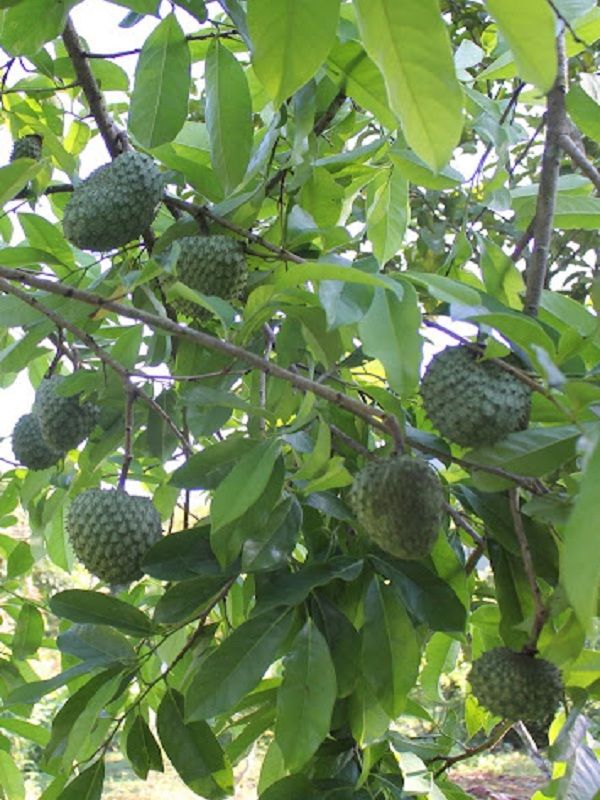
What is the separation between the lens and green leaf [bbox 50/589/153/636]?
1455 mm

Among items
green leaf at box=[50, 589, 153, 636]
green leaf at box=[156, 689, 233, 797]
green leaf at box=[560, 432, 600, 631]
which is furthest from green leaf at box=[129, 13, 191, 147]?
green leaf at box=[560, 432, 600, 631]

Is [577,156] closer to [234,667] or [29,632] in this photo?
[234,667]

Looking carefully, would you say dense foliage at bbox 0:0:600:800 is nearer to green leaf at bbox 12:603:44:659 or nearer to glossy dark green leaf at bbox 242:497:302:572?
glossy dark green leaf at bbox 242:497:302:572

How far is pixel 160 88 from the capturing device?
1424 mm

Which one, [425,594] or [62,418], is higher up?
[62,418]

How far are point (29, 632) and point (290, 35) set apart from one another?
183 cm

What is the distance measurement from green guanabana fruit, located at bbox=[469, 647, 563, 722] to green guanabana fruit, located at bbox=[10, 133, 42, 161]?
1.05 metres

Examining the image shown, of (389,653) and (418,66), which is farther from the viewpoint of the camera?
(389,653)

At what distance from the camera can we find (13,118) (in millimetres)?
2020

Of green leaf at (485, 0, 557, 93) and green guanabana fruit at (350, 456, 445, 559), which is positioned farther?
green guanabana fruit at (350, 456, 445, 559)

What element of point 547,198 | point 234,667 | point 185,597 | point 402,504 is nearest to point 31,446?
point 185,597

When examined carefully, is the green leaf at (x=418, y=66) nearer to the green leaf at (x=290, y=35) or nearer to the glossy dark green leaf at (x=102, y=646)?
the green leaf at (x=290, y=35)

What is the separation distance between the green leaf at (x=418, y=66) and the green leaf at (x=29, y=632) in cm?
183

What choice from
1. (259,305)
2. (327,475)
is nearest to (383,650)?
(327,475)
